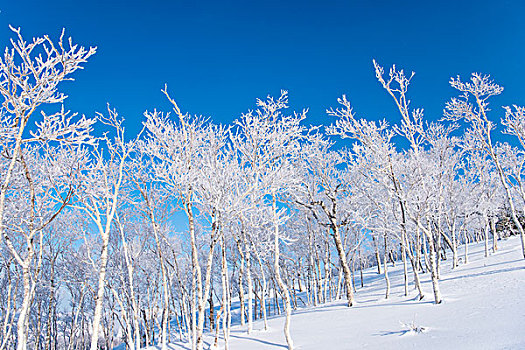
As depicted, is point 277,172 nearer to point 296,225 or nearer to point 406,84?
point 406,84

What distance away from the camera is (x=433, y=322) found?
8.88m

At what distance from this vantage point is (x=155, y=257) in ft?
83.3

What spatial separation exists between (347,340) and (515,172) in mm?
16104

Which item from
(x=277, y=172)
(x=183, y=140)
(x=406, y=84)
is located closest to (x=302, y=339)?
(x=277, y=172)

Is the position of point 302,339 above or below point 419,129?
below

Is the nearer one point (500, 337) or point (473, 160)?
point (500, 337)

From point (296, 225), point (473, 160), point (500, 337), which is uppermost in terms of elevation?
point (473, 160)

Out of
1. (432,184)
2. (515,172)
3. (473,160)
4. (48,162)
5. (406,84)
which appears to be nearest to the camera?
(48,162)

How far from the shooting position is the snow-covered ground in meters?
6.88

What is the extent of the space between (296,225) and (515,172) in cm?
1527

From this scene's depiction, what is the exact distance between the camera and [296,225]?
1043 inches

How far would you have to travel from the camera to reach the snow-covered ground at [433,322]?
6.88 m

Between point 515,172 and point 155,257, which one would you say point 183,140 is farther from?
point 515,172

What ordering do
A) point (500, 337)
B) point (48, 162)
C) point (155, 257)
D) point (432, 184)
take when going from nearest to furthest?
point (500, 337) → point (48, 162) → point (432, 184) → point (155, 257)
